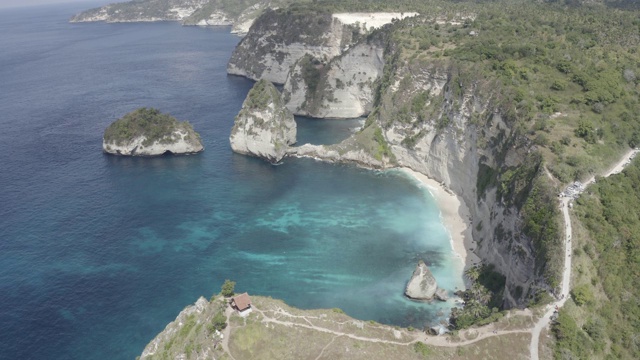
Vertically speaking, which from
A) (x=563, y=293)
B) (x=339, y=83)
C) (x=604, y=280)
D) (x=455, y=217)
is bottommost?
(x=455, y=217)

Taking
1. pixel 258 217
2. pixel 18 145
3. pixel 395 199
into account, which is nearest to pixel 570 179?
pixel 395 199

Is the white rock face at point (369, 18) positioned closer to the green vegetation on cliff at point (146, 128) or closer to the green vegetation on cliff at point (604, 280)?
the green vegetation on cliff at point (146, 128)

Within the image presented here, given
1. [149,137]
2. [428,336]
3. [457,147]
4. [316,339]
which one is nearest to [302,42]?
[149,137]

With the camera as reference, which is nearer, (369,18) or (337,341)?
(337,341)

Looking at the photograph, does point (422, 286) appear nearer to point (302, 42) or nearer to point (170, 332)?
point (170, 332)

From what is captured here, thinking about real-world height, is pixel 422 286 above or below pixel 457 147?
below
